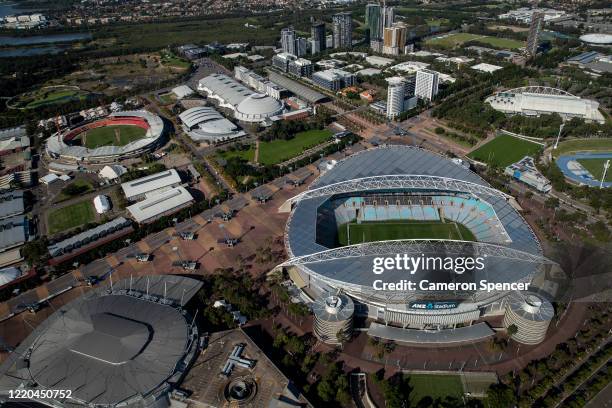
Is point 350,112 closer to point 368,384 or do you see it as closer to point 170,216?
point 170,216

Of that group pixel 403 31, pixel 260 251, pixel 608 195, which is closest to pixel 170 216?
pixel 260 251

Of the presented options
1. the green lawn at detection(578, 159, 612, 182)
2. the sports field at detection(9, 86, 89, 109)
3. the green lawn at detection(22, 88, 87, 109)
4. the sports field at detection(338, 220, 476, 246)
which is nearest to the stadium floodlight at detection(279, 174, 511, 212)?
the sports field at detection(338, 220, 476, 246)

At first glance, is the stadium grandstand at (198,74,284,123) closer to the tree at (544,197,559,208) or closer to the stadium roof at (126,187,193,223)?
the stadium roof at (126,187,193,223)

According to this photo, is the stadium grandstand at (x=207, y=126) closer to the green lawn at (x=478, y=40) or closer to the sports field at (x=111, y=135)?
the sports field at (x=111, y=135)

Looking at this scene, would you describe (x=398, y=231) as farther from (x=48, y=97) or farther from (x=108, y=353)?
(x=48, y=97)

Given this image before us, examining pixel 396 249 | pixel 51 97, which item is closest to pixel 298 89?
pixel 51 97

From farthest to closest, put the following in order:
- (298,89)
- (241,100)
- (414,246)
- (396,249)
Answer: (298,89) → (241,100) → (396,249) → (414,246)
